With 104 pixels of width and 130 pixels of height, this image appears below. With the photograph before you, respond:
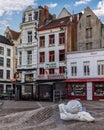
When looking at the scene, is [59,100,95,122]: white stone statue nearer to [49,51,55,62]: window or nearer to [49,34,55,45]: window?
[49,51,55,62]: window

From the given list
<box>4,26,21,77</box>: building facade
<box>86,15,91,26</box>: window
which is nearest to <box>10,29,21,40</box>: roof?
<box>4,26,21,77</box>: building facade

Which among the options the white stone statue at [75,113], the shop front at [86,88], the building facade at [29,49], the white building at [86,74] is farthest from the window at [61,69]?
the white stone statue at [75,113]

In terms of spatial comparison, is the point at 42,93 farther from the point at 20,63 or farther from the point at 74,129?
the point at 74,129

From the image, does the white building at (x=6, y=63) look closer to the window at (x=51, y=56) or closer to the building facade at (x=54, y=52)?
the building facade at (x=54, y=52)

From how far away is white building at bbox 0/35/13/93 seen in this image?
6475cm

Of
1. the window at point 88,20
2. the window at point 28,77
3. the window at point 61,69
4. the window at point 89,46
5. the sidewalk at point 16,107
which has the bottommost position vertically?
the sidewalk at point 16,107

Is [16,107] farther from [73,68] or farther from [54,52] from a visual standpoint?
[54,52]

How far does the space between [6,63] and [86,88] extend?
30.5m

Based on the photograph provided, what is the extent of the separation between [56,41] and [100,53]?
24.9ft

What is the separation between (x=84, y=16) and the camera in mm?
42812

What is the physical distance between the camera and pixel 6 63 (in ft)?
217

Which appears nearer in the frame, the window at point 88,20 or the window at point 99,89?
the window at point 99,89

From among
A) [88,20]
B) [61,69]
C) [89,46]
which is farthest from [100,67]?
[88,20]

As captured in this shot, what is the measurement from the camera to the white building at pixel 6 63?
64750 millimetres
